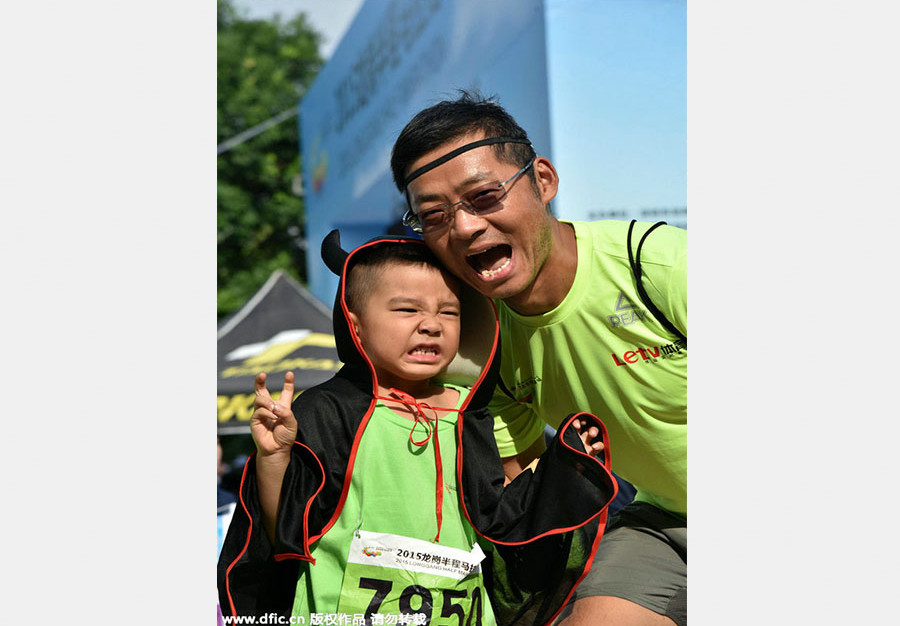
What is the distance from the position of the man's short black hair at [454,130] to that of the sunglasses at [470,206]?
103 mm

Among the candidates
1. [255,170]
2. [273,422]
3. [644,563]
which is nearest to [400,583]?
[273,422]

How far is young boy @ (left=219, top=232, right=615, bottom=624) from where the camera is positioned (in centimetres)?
225

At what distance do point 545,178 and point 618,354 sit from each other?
0.59 m

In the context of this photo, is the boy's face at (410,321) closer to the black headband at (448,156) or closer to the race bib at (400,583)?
the black headband at (448,156)

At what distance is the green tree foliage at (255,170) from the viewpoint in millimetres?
12852

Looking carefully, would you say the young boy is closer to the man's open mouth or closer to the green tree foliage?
the man's open mouth

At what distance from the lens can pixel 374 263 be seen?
2.44 meters

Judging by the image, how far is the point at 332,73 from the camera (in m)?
8.27

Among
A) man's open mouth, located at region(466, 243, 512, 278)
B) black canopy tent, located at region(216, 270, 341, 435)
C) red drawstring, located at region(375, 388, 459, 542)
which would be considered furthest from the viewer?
black canopy tent, located at region(216, 270, 341, 435)

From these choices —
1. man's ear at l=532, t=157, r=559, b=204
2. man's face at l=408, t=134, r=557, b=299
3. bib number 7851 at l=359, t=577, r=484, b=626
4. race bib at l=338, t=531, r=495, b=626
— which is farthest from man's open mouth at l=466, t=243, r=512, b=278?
bib number 7851 at l=359, t=577, r=484, b=626

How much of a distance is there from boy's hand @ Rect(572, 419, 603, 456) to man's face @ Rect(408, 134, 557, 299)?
0.42 metres

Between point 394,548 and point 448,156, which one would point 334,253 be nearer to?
point 448,156

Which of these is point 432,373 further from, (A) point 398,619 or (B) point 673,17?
(B) point 673,17

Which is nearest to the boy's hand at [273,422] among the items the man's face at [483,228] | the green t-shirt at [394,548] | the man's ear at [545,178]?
the green t-shirt at [394,548]
